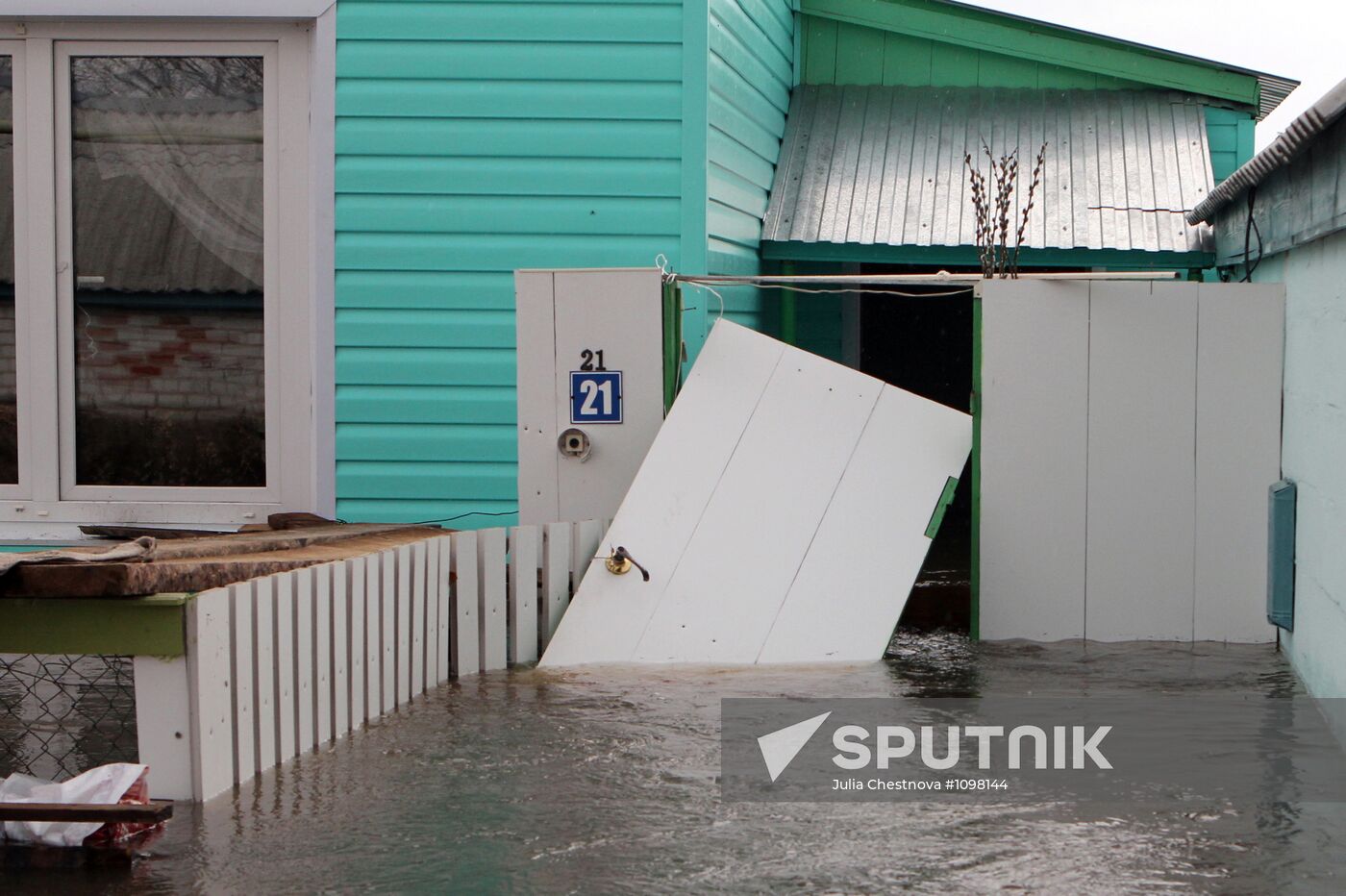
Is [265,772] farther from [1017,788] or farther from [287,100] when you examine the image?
[287,100]

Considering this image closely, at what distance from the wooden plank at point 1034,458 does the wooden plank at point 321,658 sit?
296 centimetres

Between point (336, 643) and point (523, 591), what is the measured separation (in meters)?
1.28

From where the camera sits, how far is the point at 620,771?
14.3ft

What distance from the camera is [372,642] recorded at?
515cm

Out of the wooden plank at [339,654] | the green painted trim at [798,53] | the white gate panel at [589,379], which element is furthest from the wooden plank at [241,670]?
the green painted trim at [798,53]

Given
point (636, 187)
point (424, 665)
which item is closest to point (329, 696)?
point (424, 665)

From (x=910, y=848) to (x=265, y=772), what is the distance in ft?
6.52

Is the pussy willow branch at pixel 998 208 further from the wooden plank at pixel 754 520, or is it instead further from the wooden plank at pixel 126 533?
the wooden plank at pixel 126 533

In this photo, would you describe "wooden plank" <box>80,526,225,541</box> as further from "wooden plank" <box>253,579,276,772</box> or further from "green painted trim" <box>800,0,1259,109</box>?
"green painted trim" <box>800,0,1259,109</box>

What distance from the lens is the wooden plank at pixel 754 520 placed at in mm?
5910

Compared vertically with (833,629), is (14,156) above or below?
above

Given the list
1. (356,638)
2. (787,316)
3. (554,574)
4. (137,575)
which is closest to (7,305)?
(554,574)

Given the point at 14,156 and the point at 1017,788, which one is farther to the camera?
the point at 14,156

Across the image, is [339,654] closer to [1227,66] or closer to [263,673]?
[263,673]
